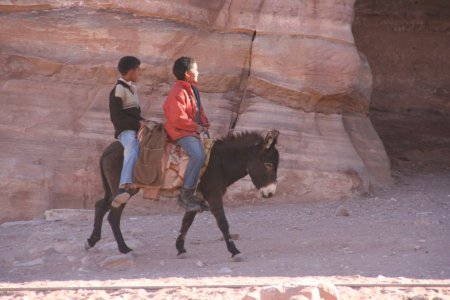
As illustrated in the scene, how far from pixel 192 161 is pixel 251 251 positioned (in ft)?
3.99

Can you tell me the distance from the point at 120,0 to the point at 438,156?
690cm

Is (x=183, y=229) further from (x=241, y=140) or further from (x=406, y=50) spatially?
(x=406, y=50)

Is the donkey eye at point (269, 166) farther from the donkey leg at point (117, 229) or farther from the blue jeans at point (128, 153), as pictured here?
the donkey leg at point (117, 229)

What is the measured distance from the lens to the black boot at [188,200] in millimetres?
8258

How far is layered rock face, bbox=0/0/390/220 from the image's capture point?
11.1 m

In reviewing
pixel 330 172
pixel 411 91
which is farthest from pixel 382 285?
pixel 411 91

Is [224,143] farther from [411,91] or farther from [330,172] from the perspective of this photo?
[411,91]

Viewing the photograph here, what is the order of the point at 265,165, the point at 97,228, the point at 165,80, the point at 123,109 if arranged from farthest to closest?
the point at 165,80 < the point at 97,228 < the point at 123,109 < the point at 265,165

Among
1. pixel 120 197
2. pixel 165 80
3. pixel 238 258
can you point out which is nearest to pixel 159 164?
pixel 120 197

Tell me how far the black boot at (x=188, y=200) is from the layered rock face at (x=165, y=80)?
9.96 ft

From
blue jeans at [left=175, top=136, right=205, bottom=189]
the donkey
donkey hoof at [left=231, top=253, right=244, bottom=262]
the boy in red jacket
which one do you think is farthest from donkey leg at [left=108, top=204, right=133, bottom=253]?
donkey hoof at [left=231, top=253, right=244, bottom=262]

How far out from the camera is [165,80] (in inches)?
451

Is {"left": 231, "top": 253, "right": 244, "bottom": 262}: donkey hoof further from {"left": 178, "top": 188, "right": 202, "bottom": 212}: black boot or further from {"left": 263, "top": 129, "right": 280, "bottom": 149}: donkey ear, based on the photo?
{"left": 263, "top": 129, "right": 280, "bottom": 149}: donkey ear

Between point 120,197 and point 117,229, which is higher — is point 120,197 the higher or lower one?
the higher one
